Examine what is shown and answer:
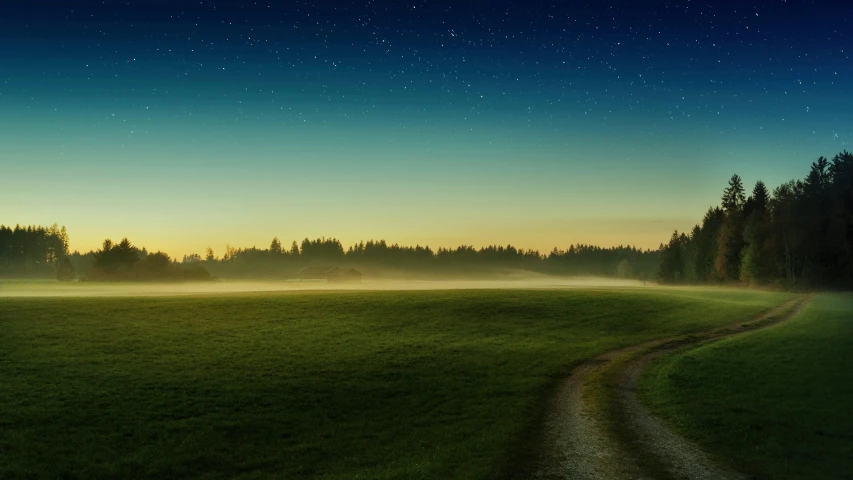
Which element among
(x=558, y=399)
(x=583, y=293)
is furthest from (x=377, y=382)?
(x=583, y=293)

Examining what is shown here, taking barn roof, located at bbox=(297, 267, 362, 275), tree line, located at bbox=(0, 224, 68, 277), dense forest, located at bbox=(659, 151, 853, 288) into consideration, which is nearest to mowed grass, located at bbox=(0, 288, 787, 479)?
dense forest, located at bbox=(659, 151, 853, 288)

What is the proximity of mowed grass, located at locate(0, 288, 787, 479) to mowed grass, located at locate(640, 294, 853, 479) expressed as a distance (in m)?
6.25

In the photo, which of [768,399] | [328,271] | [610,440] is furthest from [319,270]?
[610,440]

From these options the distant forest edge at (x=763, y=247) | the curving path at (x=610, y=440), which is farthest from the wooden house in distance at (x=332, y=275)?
the curving path at (x=610, y=440)

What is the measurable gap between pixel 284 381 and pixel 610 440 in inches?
644

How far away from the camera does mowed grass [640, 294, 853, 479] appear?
19375 millimetres

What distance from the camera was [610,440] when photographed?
20.4 meters

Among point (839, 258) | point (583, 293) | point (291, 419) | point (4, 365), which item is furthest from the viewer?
point (839, 258)

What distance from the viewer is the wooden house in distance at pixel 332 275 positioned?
15475 cm

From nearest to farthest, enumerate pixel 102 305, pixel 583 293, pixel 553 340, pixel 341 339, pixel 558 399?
1. pixel 558 399
2. pixel 341 339
3. pixel 553 340
4. pixel 102 305
5. pixel 583 293

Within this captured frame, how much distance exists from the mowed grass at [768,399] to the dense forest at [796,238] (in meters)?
72.4

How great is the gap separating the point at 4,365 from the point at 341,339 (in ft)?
62.6

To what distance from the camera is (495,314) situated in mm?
50656

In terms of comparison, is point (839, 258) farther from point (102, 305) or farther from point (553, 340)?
point (102, 305)
